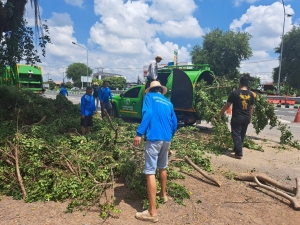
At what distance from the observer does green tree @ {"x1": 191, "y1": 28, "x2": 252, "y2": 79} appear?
32719mm

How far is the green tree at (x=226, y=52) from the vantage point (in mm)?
32719

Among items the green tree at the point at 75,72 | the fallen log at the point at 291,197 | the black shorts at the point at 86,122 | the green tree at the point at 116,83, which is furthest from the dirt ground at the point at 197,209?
the green tree at the point at 75,72

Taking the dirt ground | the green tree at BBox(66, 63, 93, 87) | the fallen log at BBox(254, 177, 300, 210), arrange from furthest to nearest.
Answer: the green tree at BBox(66, 63, 93, 87) < the fallen log at BBox(254, 177, 300, 210) < the dirt ground

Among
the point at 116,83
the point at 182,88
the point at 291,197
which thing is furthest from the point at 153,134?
the point at 116,83

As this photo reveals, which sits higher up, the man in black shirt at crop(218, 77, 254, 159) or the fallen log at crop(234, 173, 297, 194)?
the man in black shirt at crop(218, 77, 254, 159)

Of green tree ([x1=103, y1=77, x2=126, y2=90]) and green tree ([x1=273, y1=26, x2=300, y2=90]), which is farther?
green tree ([x1=103, y1=77, x2=126, y2=90])

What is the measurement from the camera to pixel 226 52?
32.9m

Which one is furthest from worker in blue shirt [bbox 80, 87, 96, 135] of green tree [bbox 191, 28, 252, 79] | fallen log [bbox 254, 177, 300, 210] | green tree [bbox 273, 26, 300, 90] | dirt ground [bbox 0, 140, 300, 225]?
green tree [bbox 273, 26, 300, 90]

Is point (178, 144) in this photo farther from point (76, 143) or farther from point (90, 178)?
point (90, 178)

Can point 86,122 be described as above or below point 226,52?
below

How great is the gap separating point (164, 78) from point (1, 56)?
5761mm

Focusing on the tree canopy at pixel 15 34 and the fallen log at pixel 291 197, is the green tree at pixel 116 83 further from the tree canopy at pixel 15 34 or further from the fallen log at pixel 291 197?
the fallen log at pixel 291 197

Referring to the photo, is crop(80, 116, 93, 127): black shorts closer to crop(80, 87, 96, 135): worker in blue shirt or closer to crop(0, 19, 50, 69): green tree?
crop(80, 87, 96, 135): worker in blue shirt

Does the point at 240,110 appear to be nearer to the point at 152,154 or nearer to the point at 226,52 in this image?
the point at 152,154
